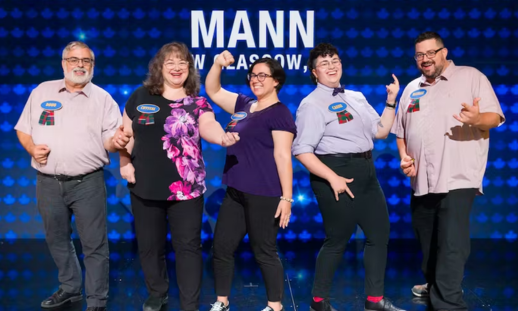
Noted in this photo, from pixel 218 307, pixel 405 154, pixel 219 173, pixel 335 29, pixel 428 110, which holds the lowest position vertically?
pixel 218 307

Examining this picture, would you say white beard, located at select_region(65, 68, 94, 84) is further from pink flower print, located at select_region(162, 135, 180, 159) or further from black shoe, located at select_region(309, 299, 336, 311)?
black shoe, located at select_region(309, 299, 336, 311)

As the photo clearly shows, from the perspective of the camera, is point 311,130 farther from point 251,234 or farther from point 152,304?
point 152,304

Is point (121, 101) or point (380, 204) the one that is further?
point (121, 101)

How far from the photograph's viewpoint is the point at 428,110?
3.40 m

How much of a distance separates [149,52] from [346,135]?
2.55 metres

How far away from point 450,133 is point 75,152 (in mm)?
2182

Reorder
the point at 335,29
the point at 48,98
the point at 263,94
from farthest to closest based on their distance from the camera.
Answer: the point at 335,29 → the point at 48,98 → the point at 263,94

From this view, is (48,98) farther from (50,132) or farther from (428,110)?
(428,110)

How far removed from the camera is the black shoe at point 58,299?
140 inches

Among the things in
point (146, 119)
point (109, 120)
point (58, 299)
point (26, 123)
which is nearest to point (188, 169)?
point (146, 119)

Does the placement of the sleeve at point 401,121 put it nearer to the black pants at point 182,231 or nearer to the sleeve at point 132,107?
the black pants at point 182,231

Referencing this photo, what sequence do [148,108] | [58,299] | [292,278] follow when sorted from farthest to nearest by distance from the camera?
[292,278] < [58,299] < [148,108]

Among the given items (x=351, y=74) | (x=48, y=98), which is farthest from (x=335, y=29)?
(x=48, y=98)

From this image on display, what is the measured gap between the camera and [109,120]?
3.50 m
